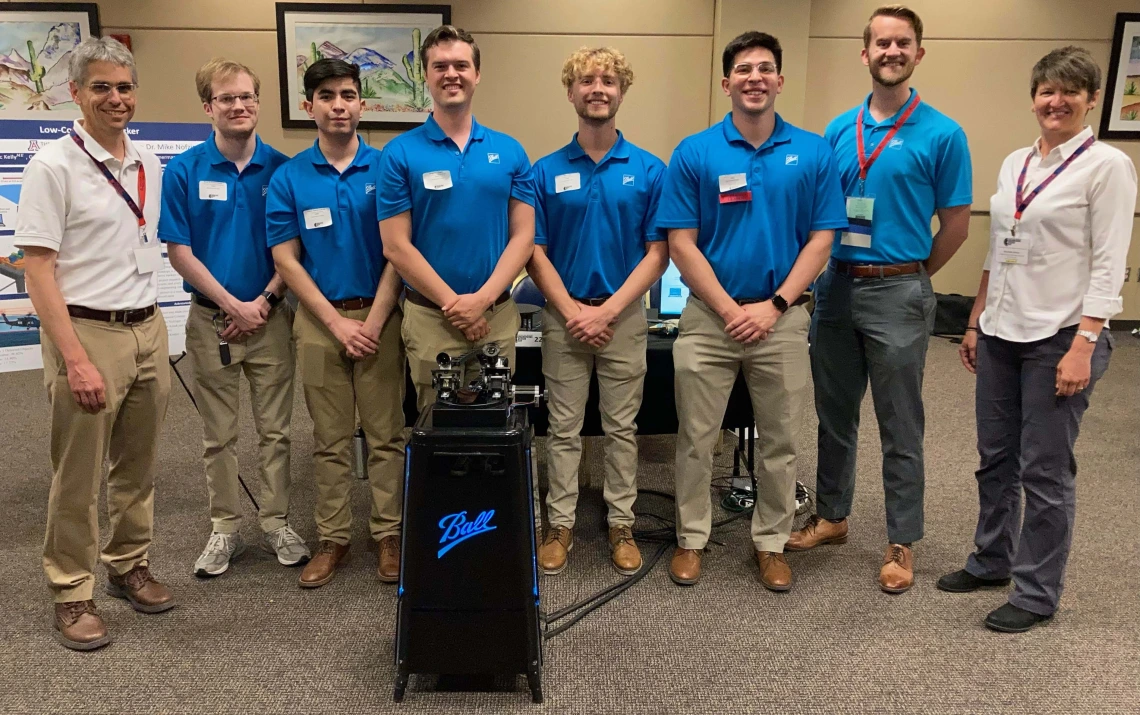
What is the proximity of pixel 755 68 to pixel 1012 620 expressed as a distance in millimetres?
1741

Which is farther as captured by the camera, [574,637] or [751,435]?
[751,435]

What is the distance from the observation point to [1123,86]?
6.07 m

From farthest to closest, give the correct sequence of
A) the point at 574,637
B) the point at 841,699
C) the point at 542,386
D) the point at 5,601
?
the point at 542,386 → the point at 5,601 → the point at 574,637 → the point at 841,699

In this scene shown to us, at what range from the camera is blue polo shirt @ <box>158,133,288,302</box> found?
7.70ft

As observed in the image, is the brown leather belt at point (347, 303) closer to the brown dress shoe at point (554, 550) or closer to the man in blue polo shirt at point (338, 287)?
the man in blue polo shirt at point (338, 287)

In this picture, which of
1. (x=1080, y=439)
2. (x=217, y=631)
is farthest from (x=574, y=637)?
(x=1080, y=439)

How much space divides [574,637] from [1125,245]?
1779 millimetres

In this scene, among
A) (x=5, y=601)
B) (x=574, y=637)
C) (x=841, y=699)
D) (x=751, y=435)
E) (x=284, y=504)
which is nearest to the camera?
(x=841, y=699)

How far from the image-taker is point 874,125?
2344 millimetres

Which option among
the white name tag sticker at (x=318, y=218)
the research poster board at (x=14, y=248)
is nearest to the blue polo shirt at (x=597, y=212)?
the white name tag sticker at (x=318, y=218)

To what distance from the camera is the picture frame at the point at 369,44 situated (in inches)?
222

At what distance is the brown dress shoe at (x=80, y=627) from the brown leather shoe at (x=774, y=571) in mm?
1948

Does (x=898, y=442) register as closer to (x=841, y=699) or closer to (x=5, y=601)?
(x=841, y=699)

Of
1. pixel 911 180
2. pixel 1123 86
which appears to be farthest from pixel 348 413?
pixel 1123 86
